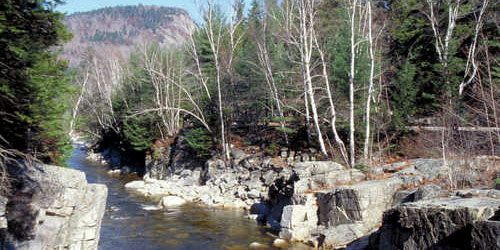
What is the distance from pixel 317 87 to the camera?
16250 mm

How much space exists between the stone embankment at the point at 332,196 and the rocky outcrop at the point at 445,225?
0.03 metres

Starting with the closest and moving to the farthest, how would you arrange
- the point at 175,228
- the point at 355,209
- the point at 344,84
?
1. the point at 355,209
2. the point at 175,228
3. the point at 344,84

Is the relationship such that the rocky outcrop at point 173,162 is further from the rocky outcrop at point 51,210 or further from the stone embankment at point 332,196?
the rocky outcrop at point 51,210

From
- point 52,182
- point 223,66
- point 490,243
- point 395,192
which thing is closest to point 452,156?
point 395,192

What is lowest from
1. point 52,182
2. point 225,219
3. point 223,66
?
point 225,219

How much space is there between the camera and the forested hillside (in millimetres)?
16312

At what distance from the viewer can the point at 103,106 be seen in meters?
36.2

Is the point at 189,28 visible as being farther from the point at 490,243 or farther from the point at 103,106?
the point at 490,243

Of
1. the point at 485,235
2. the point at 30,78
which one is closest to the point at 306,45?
the point at 30,78

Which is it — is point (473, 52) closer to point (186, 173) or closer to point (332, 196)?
point (332, 196)

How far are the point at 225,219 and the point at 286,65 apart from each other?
34.9ft

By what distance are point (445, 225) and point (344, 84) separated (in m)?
12.5

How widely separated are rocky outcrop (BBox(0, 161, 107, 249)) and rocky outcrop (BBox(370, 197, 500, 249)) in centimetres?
647

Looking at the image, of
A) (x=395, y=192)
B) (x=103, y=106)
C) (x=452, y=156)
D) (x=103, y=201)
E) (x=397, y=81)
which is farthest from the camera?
(x=103, y=106)
